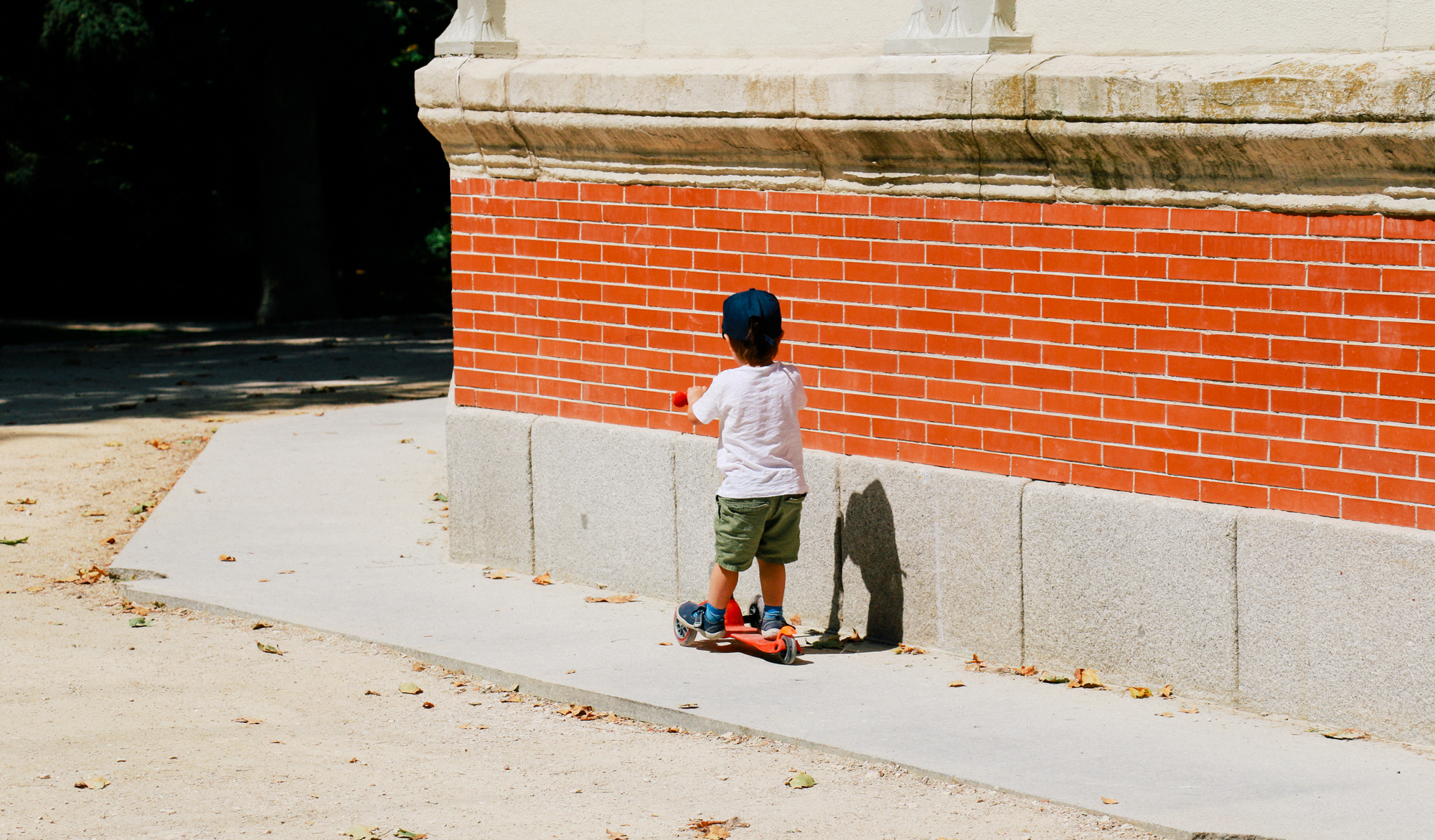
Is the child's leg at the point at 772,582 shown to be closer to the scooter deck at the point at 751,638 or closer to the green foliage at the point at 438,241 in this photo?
the scooter deck at the point at 751,638

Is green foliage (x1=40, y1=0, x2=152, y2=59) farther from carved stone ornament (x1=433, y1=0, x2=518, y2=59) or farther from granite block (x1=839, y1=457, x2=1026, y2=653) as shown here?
granite block (x1=839, y1=457, x2=1026, y2=653)

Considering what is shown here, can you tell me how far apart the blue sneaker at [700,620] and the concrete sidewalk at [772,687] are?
96mm

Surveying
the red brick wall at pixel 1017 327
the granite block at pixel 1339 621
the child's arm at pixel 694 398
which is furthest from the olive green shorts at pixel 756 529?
the granite block at pixel 1339 621

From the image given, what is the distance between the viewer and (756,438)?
6199 millimetres

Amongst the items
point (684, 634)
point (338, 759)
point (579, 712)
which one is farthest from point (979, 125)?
point (338, 759)

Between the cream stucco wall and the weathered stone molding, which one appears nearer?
the weathered stone molding

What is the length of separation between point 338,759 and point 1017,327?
9.38 feet

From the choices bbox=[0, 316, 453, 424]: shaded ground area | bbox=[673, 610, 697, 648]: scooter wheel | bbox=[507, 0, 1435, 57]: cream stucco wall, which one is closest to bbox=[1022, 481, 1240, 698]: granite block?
bbox=[673, 610, 697, 648]: scooter wheel

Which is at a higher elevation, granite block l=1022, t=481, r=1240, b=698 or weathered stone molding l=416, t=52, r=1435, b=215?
weathered stone molding l=416, t=52, r=1435, b=215

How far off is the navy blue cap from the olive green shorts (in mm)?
622

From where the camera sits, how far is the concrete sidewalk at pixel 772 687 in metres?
4.71

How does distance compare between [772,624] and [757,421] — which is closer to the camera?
[757,421]

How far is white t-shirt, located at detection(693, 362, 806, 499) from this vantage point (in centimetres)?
617

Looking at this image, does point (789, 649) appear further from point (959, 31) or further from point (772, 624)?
point (959, 31)
